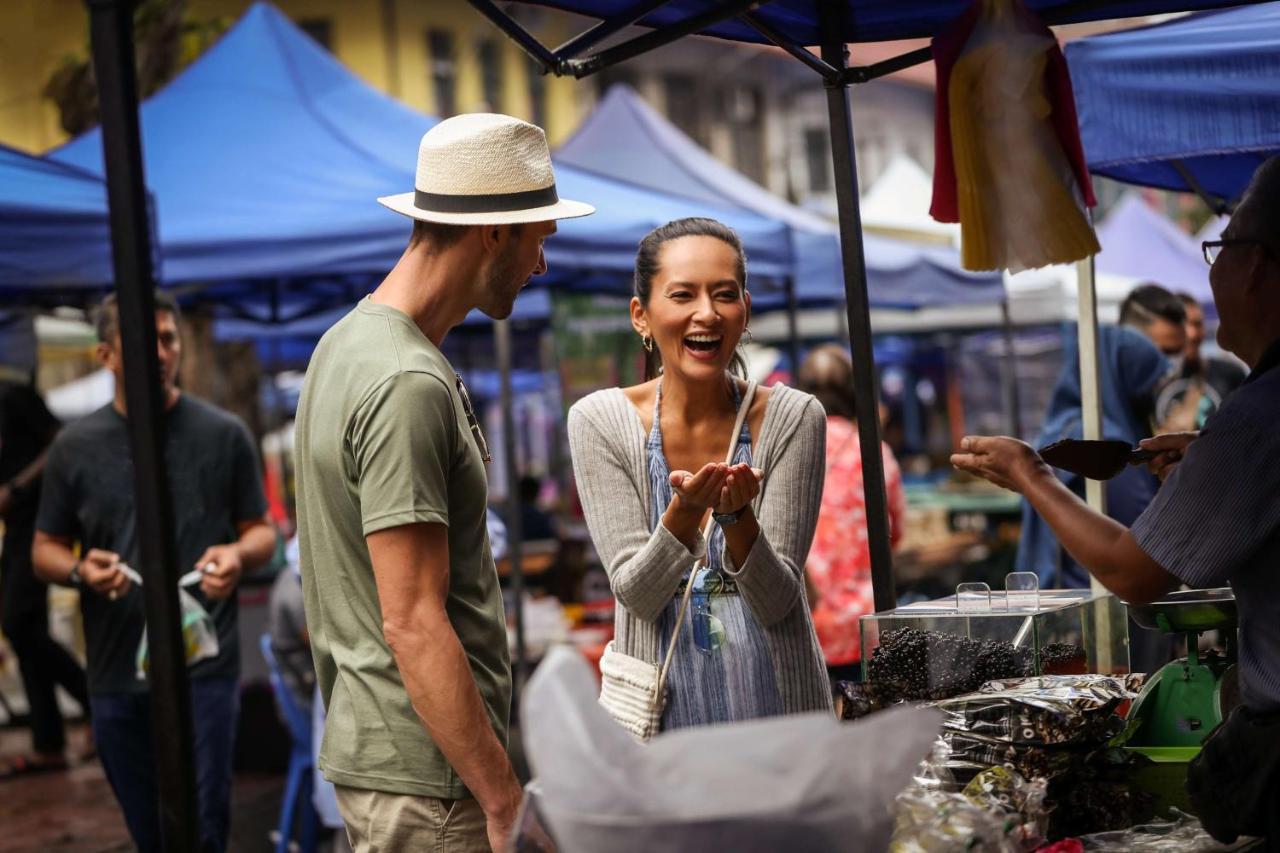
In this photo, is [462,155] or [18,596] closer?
[462,155]

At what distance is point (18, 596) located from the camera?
834cm

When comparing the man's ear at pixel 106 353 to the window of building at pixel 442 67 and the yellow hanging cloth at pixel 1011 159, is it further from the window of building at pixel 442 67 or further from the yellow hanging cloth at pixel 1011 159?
the window of building at pixel 442 67

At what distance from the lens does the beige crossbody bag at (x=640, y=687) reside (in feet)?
9.46

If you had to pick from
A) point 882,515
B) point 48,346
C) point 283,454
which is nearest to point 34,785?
point 48,346

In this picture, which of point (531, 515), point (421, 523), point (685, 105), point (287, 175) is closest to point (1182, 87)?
point (421, 523)

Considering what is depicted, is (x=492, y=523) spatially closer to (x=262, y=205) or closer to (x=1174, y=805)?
(x=262, y=205)

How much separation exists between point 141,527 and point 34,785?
7820 mm

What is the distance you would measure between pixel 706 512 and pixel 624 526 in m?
0.22

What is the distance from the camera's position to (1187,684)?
115 inches

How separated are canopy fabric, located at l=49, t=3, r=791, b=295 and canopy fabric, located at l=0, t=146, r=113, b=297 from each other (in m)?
1.03

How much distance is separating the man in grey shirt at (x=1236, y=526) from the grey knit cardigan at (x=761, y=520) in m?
0.53

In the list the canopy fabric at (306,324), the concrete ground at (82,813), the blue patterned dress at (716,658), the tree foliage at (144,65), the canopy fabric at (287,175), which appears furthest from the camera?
the canopy fabric at (306,324)

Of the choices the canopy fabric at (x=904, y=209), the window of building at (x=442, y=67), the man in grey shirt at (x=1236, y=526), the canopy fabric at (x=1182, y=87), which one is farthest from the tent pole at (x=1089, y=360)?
the window of building at (x=442, y=67)

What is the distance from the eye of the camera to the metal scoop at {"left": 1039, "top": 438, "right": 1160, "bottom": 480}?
2980mm
